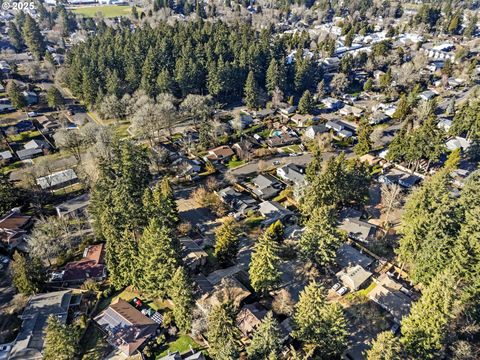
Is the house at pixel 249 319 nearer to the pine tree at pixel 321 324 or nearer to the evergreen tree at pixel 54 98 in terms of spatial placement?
the pine tree at pixel 321 324

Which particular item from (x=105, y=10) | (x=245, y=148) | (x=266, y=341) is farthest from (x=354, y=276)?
(x=105, y=10)

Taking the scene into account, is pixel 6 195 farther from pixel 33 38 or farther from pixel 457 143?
pixel 33 38

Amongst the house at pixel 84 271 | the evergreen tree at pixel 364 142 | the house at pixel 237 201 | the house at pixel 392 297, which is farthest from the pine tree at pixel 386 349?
the evergreen tree at pixel 364 142

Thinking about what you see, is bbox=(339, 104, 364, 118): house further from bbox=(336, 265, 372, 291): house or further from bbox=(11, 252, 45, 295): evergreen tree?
bbox=(11, 252, 45, 295): evergreen tree

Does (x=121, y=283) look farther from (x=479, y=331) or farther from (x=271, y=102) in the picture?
(x=271, y=102)

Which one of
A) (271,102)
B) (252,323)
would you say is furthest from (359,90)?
(252,323)
